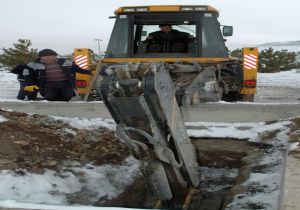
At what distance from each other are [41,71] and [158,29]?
226 centimetres

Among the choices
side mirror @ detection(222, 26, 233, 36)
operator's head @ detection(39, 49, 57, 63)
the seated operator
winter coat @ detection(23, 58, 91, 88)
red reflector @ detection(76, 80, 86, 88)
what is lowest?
red reflector @ detection(76, 80, 86, 88)

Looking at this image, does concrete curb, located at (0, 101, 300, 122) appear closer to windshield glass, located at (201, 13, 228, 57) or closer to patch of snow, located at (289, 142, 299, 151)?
windshield glass, located at (201, 13, 228, 57)

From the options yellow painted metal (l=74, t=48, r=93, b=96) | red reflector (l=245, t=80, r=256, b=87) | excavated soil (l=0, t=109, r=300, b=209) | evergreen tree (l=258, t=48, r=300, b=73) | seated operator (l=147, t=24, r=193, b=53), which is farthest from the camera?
evergreen tree (l=258, t=48, r=300, b=73)

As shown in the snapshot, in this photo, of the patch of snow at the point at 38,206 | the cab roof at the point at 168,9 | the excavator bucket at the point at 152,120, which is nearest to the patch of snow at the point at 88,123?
the cab roof at the point at 168,9

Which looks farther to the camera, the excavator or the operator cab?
the operator cab

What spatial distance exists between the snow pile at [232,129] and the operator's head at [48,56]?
3071 mm

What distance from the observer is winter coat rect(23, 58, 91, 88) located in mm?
8070

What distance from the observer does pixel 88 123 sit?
6434mm

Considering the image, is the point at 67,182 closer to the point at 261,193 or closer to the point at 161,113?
the point at 161,113

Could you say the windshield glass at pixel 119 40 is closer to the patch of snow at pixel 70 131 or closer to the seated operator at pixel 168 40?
the seated operator at pixel 168 40

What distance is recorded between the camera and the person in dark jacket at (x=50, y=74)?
812 cm

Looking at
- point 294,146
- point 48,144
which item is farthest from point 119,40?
point 294,146

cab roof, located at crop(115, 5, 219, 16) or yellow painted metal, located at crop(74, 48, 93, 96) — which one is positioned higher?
cab roof, located at crop(115, 5, 219, 16)

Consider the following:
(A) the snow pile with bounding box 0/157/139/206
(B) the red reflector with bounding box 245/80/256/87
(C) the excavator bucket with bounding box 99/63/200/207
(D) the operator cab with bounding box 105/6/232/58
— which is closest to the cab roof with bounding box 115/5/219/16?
(D) the operator cab with bounding box 105/6/232/58
